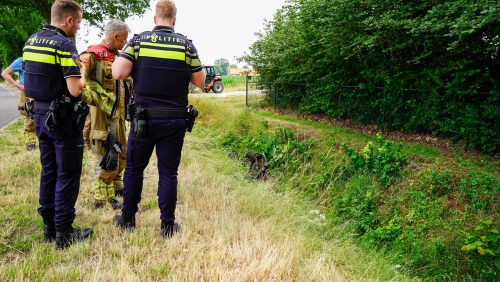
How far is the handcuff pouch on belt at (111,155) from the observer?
3562 millimetres

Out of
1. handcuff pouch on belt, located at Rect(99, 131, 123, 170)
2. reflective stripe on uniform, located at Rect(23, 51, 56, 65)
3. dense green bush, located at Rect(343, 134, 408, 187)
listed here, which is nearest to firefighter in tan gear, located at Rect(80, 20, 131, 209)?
handcuff pouch on belt, located at Rect(99, 131, 123, 170)

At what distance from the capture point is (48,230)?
9.93 ft

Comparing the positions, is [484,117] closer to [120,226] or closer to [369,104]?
[369,104]

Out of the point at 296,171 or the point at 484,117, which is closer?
the point at 484,117

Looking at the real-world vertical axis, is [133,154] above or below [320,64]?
below

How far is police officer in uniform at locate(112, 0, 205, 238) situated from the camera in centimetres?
281

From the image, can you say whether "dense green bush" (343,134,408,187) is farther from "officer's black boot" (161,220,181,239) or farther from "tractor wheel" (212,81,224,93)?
"tractor wheel" (212,81,224,93)

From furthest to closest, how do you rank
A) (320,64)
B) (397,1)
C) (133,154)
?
(320,64)
(397,1)
(133,154)

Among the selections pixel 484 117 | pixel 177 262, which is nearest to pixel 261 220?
pixel 177 262

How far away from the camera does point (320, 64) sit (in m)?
10.6

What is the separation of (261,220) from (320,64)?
7794 mm

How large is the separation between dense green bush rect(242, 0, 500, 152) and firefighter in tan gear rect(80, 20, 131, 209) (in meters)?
5.28

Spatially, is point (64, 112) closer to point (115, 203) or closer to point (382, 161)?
point (115, 203)

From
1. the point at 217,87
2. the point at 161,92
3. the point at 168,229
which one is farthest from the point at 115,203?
the point at 217,87
